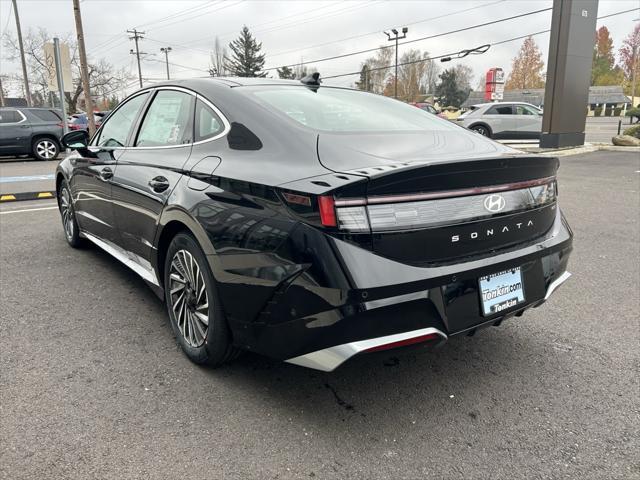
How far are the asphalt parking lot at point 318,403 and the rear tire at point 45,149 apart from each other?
549 inches

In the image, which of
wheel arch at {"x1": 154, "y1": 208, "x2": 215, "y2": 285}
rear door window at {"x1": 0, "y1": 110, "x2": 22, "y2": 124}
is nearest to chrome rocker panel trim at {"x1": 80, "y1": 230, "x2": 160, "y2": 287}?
wheel arch at {"x1": 154, "y1": 208, "x2": 215, "y2": 285}

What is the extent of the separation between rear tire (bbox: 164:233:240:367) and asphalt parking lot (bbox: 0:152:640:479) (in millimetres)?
139

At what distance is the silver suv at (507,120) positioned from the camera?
19.2 m

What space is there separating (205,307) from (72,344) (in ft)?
3.49

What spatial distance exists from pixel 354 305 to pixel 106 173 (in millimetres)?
2612

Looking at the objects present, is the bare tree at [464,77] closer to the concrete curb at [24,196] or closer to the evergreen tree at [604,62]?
the evergreen tree at [604,62]

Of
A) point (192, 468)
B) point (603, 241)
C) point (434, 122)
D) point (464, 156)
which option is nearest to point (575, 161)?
point (603, 241)

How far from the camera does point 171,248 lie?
2947 mm

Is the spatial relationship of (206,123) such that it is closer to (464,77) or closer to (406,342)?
(406,342)

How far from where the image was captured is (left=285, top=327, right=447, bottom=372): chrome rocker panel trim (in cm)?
207

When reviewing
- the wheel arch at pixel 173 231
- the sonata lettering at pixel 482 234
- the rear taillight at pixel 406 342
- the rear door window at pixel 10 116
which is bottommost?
the rear taillight at pixel 406 342

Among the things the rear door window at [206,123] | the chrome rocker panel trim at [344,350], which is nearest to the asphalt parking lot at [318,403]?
the chrome rocker panel trim at [344,350]

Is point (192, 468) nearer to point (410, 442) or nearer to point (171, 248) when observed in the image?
point (410, 442)

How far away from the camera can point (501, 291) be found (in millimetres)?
2424
